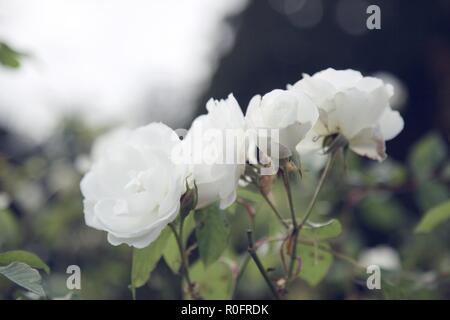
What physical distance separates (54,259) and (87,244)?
0.37ft

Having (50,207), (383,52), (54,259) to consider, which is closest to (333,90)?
(54,259)

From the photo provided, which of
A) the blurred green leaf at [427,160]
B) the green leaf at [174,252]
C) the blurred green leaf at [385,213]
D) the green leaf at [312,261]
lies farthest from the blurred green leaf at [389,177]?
the green leaf at [174,252]

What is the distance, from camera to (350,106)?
665mm

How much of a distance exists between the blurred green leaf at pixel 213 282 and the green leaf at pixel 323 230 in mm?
136

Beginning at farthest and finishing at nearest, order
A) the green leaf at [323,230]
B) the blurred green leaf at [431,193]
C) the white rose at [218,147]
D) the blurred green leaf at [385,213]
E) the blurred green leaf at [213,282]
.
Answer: the blurred green leaf at [385,213]
the blurred green leaf at [431,193]
the blurred green leaf at [213,282]
the green leaf at [323,230]
the white rose at [218,147]

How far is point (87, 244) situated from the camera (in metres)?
1.92

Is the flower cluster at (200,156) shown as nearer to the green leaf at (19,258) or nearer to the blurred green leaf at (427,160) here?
the green leaf at (19,258)

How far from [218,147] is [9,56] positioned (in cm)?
45

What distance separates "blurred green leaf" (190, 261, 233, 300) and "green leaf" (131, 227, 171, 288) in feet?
0.41

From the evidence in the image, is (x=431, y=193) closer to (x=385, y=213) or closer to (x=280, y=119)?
(x=385, y=213)

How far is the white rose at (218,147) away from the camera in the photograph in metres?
0.59

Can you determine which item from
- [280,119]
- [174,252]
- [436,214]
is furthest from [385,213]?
[280,119]

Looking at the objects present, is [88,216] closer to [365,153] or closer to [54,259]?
[365,153]
